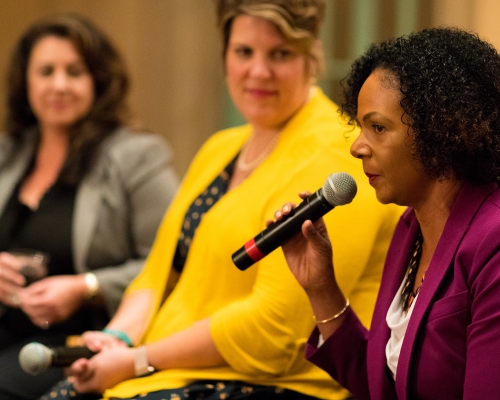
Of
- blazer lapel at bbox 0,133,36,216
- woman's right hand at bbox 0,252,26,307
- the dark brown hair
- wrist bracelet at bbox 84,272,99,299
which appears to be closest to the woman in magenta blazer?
the dark brown hair

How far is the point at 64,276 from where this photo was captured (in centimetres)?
242

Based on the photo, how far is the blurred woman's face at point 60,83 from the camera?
8.66 feet

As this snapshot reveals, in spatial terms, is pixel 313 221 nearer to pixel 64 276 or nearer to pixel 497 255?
pixel 497 255

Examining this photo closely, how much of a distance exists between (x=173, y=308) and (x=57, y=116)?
102cm

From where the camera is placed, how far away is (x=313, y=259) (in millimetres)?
1518

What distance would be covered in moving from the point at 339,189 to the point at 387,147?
5.1 inches

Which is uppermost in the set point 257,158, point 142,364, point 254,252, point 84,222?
point 257,158

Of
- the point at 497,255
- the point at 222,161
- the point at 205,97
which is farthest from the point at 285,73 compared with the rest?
the point at 205,97

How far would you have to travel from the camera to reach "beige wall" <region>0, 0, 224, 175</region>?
12.6 feet

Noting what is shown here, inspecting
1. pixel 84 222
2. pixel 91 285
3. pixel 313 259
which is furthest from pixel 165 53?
pixel 313 259

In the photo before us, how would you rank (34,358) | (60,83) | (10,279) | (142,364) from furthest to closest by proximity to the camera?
1. (60,83)
2. (10,279)
3. (142,364)
4. (34,358)

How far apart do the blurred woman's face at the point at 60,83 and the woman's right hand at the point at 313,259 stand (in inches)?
54.1

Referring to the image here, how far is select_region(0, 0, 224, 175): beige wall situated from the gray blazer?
1309 mm

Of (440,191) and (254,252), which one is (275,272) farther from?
(440,191)
